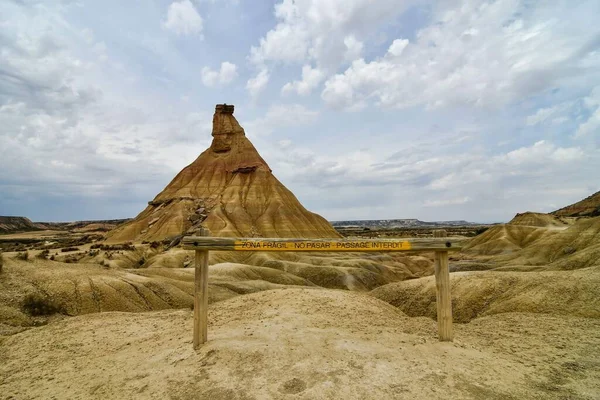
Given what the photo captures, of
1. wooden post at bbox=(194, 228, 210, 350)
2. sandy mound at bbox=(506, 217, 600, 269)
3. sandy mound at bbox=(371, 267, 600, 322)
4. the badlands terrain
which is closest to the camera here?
the badlands terrain

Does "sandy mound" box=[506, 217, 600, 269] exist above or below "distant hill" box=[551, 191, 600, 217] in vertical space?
below

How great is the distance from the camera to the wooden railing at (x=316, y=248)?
23.9 ft

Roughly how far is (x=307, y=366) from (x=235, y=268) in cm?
2088

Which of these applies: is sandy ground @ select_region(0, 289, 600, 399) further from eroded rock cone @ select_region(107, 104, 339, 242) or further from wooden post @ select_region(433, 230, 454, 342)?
eroded rock cone @ select_region(107, 104, 339, 242)

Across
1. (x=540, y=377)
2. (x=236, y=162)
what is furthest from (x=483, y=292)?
(x=236, y=162)

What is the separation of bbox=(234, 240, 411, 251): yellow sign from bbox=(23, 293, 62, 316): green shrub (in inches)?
402

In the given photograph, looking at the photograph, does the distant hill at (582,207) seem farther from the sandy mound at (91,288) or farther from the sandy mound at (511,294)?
the sandy mound at (91,288)

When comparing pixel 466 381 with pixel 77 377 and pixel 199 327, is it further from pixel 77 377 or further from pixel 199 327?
pixel 77 377

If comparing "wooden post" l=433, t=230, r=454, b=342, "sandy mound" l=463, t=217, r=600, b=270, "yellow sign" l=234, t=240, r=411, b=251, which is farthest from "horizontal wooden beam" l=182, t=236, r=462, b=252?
"sandy mound" l=463, t=217, r=600, b=270

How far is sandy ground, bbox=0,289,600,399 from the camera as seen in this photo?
5625 millimetres

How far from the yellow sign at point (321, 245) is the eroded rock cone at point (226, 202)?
4628 centimetres

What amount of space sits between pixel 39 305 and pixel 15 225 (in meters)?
118

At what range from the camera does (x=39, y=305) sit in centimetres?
1262

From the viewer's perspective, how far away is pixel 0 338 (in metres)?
9.62
